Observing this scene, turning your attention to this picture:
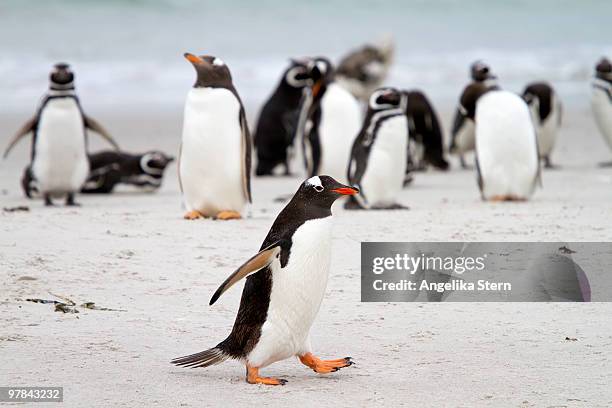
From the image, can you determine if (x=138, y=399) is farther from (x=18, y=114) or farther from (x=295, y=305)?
(x=18, y=114)

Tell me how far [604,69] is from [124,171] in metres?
5.55

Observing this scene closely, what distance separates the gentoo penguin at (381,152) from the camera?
8.48 meters

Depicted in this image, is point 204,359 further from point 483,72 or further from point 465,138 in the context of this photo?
point 465,138

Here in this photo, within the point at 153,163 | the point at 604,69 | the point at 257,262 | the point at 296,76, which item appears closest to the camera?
the point at 257,262

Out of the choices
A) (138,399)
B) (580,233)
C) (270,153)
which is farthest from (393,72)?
(138,399)

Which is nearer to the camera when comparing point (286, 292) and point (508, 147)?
point (286, 292)

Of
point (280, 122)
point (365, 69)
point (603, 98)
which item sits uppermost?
point (365, 69)

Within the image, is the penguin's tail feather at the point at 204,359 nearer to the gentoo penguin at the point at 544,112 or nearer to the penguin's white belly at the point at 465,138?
the gentoo penguin at the point at 544,112

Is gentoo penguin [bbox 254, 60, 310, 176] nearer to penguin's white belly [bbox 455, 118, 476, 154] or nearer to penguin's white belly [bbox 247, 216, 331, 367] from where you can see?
penguin's white belly [bbox 455, 118, 476, 154]

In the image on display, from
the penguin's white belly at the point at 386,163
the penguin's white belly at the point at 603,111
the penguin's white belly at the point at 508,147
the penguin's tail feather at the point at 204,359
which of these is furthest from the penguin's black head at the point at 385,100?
the penguin's white belly at the point at 603,111

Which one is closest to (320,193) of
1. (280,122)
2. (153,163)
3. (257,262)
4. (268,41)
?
(257,262)

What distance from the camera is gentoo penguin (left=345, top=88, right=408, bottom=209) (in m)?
8.48

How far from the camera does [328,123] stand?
10.1m

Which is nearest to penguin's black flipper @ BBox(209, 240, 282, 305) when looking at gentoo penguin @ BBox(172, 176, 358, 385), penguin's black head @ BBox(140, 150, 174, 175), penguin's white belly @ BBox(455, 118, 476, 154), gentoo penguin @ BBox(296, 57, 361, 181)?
gentoo penguin @ BBox(172, 176, 358, 385)
